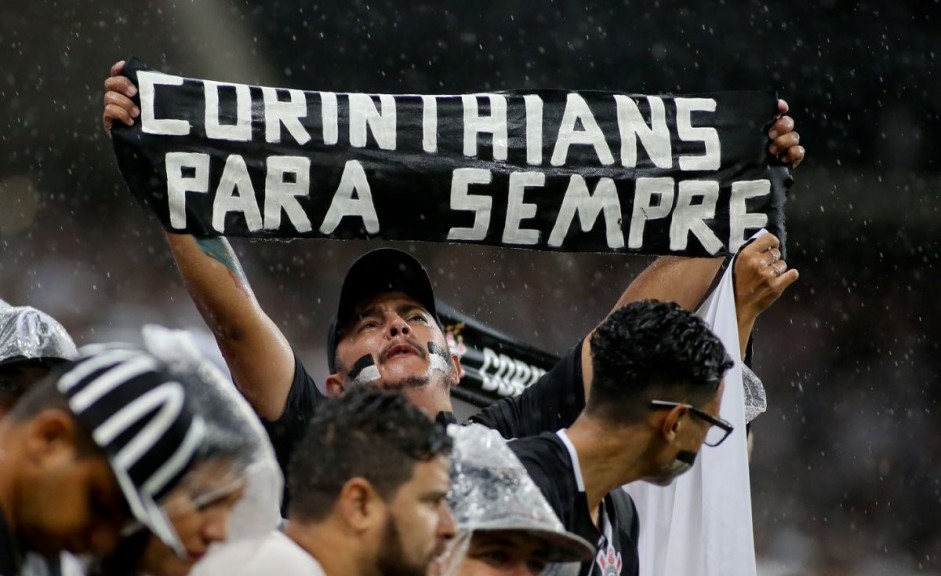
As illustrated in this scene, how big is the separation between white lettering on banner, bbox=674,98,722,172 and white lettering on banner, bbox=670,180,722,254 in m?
0.05

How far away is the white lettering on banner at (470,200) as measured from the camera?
10.8 ft

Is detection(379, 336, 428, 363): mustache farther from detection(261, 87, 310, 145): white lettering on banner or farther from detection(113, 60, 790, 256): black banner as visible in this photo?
detection(261, 87, 310, 145): white lettering on banner

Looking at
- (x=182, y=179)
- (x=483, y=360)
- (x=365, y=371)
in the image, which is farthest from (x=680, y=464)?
(x=483, y=360)

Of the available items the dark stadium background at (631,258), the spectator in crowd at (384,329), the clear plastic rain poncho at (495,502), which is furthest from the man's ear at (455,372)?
the dark stadium background at (631,258)

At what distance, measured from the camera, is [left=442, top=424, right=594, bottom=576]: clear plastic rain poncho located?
84.5 inches

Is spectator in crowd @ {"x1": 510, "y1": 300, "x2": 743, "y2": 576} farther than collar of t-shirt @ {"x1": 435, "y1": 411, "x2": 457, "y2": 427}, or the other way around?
collar of t-shirt @ {"x1": 435, "y1": 411, "x2": 457, "y2": 427}

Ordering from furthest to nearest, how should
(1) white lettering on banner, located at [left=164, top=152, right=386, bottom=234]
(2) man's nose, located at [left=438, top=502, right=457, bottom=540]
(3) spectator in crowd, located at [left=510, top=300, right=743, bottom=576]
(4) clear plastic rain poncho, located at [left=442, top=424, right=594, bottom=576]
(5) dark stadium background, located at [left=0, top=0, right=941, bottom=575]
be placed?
1. (5) dark stadium background, located at [left=0, top=0, right=941, bottom=575]
2. (1) white lettering on banner, located at [left=164, top=152, right=386, bottom=234]
3. (3) spectator in crowd, located at [left=510, top=300, right=743, bottom=576]
4. (4) clear plastic rain poncho, located at [left=442, top=424, right=594, bottom=576]
5. (2) man's nose, located at [left=438, top=502, right=457, bottom=540]

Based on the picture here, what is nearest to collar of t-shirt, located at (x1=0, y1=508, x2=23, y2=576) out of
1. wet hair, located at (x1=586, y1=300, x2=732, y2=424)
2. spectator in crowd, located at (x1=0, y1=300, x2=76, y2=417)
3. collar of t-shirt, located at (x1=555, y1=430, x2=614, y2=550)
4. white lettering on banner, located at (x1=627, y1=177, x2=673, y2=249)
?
spectator in crowd, located at (x1=0, y1=300, x2=76, y2=417)

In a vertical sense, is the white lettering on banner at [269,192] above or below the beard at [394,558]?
A: above

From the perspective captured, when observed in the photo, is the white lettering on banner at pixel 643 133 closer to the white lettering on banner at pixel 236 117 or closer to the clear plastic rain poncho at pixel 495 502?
the white lettering on banner at pixel 236 117

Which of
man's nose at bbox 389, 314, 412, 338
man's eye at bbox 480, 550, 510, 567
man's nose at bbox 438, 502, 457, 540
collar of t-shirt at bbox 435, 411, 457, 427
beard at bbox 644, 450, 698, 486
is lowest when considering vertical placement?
man's eye at bbox 480, 550, 510, 567

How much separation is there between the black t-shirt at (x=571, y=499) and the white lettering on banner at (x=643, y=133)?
3.16 ft

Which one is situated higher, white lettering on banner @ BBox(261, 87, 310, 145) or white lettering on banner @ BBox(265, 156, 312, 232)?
white lettering on banner @ BBox(261, 87, 310, 145)

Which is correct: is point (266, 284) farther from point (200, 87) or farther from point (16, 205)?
point (200, 87)
